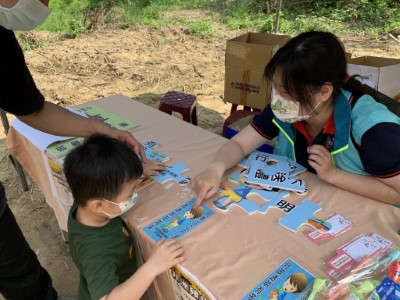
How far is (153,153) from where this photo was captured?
1726 mm

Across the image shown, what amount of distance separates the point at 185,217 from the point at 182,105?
6.20 ft

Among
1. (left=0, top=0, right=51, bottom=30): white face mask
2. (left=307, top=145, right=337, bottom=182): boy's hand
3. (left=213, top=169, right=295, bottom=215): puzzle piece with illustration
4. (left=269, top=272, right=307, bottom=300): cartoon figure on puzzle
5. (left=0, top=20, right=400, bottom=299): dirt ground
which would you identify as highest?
(left=0, top=0, right=51, bottom=30): white face mask

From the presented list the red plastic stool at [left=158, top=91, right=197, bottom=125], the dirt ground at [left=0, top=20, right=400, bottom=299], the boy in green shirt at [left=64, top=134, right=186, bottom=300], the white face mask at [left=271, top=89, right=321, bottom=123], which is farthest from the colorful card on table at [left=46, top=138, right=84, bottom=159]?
the dirt ground at [left=0, top=20, right=400, bottom=299]

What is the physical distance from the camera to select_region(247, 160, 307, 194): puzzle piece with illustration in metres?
1.39

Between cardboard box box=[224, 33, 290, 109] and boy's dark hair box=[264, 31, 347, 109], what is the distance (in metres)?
1.62

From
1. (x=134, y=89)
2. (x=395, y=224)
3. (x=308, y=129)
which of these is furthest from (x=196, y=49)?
(x=395, y=224)

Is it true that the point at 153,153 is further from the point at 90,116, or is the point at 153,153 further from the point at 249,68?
the point at 249,68

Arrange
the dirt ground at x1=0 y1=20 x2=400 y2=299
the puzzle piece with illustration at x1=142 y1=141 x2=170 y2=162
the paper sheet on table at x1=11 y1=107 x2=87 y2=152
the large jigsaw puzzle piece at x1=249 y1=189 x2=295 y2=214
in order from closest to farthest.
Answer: the large jigsaw puzzle piece at x1=249 y1=189 x2=295 y2=214 < the puzzle piece with illustration at x1=142 y1=141 x2=170 y2=162 < the paper sheet on table at x1=11 y1=107 x2=87 y2=152 < the dirt ground at x1=0 y1=20 x2=400 y2=299

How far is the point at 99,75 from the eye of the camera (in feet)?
18.3

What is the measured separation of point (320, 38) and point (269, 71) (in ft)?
0.74

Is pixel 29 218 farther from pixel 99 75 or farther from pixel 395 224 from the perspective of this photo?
pixel 99 75

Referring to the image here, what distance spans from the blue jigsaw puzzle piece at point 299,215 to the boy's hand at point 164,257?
38 centimetres

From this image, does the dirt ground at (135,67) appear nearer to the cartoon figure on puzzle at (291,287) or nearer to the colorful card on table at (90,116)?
the colorful card on table at (90,116)

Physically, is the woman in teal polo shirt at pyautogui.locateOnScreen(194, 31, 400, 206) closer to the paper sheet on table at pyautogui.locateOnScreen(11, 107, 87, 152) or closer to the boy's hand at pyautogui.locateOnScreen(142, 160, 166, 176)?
the boy's hand at pyautogui.locateOnScreen(142, 160, 166, 176)
